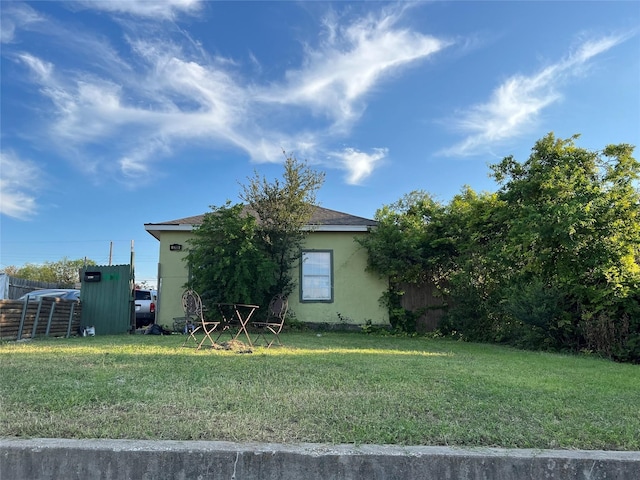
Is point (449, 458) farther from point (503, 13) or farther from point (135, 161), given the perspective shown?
point (135, 161)

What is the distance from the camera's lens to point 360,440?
286 centimetres

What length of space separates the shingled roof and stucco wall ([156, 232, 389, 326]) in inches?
10.2

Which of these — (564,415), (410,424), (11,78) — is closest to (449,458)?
(410,424)

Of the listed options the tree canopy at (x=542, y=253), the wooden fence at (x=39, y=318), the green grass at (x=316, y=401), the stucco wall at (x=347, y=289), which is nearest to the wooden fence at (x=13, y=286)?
the wooden fence at (x=39, y=318)

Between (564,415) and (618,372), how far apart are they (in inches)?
145

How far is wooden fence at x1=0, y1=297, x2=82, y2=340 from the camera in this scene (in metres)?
8.91

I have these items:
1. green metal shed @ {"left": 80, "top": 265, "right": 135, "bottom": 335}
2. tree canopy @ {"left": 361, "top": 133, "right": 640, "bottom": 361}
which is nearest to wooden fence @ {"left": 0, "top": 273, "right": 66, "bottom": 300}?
green metal shed @ {"left": 80, "top": 265, "right": 135, "bottom": 335}

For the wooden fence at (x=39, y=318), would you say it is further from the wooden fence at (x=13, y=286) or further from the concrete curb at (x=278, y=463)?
the concrete curb at (x=278, y=463)

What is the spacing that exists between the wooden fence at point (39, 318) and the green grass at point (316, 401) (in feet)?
10.4

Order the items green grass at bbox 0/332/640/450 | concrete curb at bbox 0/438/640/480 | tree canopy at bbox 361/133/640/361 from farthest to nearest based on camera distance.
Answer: tree canopy at bbox 361/133/640/361, green grass at bbox 0/332/640/450, concrete curb at bbox 0/438/640/480

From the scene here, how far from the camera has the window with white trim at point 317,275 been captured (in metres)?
13.4

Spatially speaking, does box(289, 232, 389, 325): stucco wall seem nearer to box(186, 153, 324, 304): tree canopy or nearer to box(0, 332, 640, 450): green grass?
box(186, 153, 324, 304): tree canopy

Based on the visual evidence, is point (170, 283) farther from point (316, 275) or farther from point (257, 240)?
point (316, 275)

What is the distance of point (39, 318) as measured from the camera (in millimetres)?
9797
